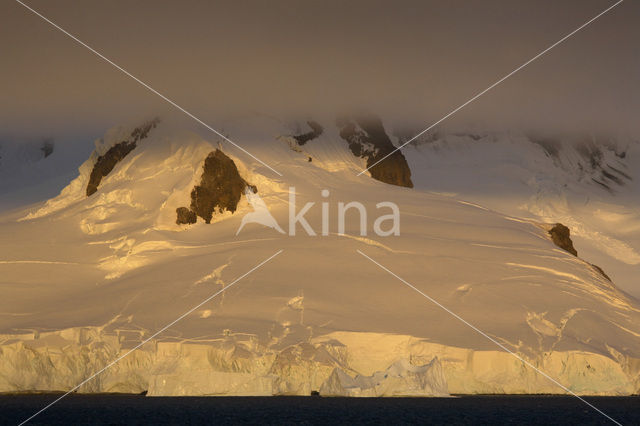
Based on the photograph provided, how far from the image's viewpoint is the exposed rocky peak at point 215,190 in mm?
104312

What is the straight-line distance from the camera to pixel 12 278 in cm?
9056

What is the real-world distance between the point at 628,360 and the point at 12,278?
2014 inches

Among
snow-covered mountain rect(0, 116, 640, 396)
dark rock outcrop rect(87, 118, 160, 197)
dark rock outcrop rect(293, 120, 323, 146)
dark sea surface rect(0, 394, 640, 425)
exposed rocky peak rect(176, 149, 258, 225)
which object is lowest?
dark sea surface rect(0, 394, 640, 425)

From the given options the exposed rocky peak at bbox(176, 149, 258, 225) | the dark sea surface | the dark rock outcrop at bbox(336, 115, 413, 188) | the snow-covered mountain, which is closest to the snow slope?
the dark rock outcrop at bbox(336, 115, 413, 188)

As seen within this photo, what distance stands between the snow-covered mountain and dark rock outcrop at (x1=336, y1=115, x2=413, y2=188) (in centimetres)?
29

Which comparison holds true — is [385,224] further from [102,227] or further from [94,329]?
[94,329]

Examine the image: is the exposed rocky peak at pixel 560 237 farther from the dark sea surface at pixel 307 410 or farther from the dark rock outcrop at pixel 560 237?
the dark sea surface at pixel 307 410

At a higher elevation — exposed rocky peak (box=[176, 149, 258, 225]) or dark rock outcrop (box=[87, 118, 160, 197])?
dark rock outcrop (box=[87, 118, 160, 197])

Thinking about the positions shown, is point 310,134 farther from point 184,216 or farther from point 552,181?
point 552,181

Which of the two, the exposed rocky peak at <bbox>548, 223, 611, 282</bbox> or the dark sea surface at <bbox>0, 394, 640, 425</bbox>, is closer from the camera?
the dark sea surface at <bbox>0, 394, 640, 425</bbox>

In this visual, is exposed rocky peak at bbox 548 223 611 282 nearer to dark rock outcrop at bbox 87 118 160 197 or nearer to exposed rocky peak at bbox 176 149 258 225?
exposed rocky peak at bbox 176 149 258 225

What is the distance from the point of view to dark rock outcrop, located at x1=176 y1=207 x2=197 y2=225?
338 feet

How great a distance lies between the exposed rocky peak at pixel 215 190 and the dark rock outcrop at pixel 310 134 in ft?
65.4

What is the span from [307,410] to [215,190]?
4303 cm
